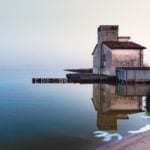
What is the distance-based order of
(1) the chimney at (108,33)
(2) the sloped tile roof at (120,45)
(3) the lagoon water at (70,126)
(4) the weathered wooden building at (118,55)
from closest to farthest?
(3) the lagoon water at (70,126), (4) the weathered wooden building at (118,55), (2) the sloped tile roof at (120,45), (1) the chimney at (108,33)

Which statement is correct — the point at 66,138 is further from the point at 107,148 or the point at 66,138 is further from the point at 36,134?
the point at 107,148

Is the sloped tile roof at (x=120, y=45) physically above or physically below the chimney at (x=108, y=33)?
below

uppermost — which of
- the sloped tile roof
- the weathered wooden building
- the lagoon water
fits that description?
the sloped tile roof

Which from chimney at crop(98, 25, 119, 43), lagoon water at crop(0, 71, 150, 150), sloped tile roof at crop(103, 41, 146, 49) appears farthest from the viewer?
chimney at crop(98, 25, 119, 43)

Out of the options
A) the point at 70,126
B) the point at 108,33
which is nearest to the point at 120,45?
the point at 108,33

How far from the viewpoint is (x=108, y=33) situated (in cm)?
5328

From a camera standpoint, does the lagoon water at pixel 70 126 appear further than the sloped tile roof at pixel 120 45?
No

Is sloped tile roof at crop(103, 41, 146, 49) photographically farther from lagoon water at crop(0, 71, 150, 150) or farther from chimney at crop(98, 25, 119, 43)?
lagoon water at crop(0, 71, 150, 150)

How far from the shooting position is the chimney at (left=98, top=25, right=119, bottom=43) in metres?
52.7

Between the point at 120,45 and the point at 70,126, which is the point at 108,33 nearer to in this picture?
the point at 120,45

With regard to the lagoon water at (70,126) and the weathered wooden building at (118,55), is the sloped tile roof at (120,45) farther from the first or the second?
the lagoon water at (70,126)

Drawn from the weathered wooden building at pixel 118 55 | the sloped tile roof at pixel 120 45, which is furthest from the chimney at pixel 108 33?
the sloped tile roof at pixel 120 45

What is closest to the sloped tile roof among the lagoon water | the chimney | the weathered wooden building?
the weathered wooden building

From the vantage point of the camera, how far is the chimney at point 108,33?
5272cm
